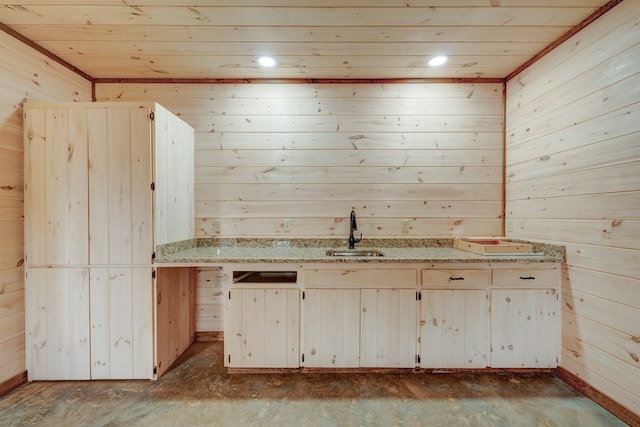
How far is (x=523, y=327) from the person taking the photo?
212cm

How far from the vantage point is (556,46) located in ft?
7.03

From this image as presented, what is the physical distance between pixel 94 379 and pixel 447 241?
310 centimetres

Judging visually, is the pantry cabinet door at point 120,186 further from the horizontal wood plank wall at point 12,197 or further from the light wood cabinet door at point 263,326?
the light wood cabinet door at point 263,326

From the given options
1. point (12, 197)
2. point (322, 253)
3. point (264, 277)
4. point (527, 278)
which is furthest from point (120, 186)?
point (527, 278)

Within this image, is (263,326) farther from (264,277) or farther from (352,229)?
(352,229)

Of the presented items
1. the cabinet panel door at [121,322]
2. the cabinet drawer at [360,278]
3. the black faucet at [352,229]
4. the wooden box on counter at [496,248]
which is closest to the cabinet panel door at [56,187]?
the cabinet panel door at [121,322]

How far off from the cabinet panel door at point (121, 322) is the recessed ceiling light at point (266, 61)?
1908 mm

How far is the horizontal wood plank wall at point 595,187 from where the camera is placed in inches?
65.3

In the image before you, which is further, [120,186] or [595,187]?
[120,186]

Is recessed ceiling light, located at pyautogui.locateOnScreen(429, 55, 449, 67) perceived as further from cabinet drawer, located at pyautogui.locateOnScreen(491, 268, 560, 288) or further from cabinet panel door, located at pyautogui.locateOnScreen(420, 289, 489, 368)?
cabinet panel door, located at pyautogui.locateOnScreen(420, 289, 489, 368)

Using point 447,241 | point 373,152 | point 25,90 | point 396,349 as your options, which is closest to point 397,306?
point 396,349

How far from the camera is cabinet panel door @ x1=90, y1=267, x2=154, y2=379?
205 cm

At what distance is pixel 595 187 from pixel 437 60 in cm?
149

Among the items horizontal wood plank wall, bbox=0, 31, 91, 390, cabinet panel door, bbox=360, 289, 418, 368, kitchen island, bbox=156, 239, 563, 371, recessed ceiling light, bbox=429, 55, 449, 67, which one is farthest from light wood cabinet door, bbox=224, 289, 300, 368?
recessed ceiling light, bbox=429, 55, 449, 67
